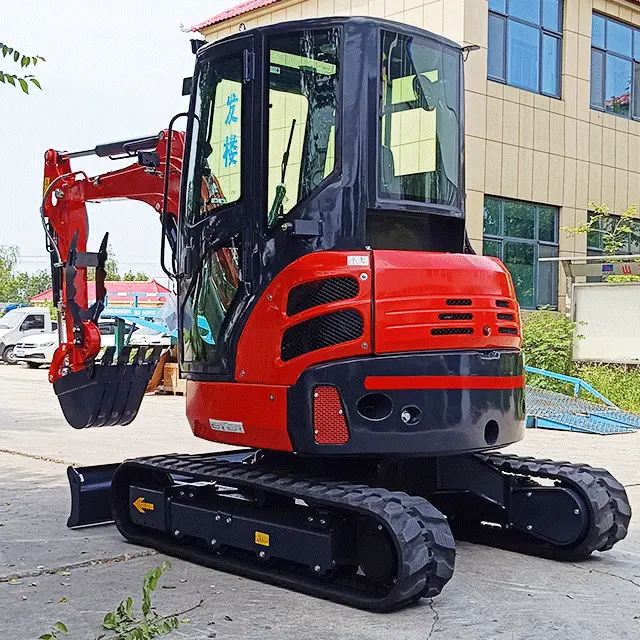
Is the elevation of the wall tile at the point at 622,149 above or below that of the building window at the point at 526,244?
above

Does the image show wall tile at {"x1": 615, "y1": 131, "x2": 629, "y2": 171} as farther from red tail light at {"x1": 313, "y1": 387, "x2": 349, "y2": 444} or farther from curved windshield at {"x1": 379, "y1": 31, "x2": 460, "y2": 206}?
red tail light at {"x1": 313, "y1": 387, "x2": 349, "y2": 444}

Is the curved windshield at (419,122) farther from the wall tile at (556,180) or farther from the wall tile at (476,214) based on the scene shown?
the wall tile at (556,180)

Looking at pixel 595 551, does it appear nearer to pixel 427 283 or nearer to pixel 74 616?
pixel 427 283

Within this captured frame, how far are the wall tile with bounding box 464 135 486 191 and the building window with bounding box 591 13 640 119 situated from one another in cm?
417

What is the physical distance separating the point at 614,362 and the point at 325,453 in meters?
13.3

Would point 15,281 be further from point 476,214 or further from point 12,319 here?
point 476,214

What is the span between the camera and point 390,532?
5527mm

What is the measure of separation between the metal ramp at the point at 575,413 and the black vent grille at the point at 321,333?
928cm

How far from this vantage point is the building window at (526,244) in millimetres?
22016

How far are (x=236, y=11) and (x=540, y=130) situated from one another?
282 inches

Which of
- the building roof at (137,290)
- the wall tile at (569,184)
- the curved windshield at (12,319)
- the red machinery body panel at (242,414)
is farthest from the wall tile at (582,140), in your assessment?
the curved windshield at (12,319)

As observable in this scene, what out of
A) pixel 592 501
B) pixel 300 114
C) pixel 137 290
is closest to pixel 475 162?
pixel 592 501

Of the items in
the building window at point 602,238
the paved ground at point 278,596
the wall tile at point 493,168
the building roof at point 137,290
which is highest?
A: the wall tile at point 493,168

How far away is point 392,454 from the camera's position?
6.07 meters
